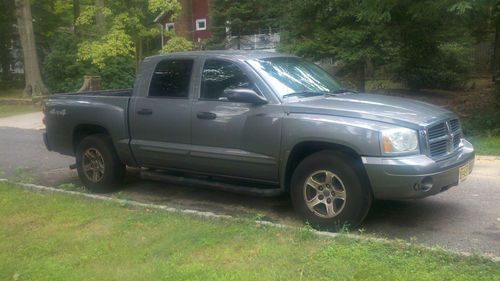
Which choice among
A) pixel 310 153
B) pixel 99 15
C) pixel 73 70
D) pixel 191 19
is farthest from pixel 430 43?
pixel 191 19

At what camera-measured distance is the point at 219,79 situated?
6398 millimetres

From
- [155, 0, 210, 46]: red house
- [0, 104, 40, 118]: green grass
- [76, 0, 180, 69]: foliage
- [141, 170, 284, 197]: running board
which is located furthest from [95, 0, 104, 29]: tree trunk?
[155, 0, 210, 46]: red house

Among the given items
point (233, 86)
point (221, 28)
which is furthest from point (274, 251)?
point (221, 28)

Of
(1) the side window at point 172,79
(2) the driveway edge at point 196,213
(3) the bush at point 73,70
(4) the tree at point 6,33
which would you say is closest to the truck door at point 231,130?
(1) the side window at point 172,79

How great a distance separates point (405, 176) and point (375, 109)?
755mm

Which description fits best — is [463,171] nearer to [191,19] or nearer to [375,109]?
[375,109]

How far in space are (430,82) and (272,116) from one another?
49.2ft

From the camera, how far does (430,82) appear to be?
19422 mm

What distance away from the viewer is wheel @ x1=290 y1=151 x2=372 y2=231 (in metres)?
5.30

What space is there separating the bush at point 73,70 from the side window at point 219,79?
16289 mm

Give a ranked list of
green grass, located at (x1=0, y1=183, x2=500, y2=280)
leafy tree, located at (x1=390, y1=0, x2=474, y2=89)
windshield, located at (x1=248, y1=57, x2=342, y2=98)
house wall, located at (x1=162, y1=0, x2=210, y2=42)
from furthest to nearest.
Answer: house wall, located at (x1=162, y1=0, x2=210, y2=42) → leafy tree, located at (x1=390, y1=0, x2=474, y2=89) → windshield, located at (x1=248, y1=57, x2=342, y2=98) → green grass, located at (x1=0, y1=183, x2=500, y2=280)

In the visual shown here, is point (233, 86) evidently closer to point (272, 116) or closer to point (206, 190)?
point (272, 116)

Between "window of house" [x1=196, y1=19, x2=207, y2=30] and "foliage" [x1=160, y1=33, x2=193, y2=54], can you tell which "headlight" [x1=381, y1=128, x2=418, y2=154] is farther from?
"window of house" [x1=196, y1=19, x2=207, y2=30]

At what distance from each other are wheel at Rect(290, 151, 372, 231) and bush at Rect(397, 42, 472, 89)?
38.3ft
